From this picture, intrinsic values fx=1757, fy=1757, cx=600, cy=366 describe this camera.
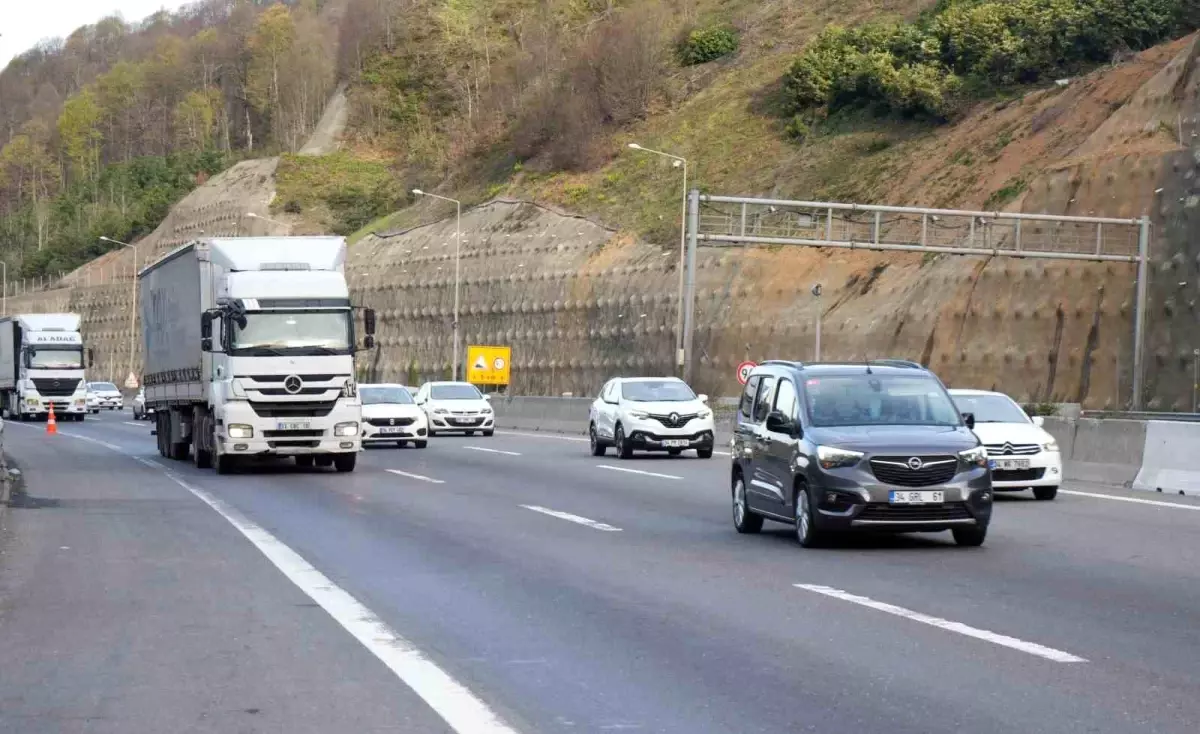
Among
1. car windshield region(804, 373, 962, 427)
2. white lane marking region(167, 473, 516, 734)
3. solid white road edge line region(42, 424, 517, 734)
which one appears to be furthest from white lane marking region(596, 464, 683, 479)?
white lane marking region(167, 473, 516, 734)

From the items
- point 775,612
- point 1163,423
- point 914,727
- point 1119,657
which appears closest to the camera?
point 914,727

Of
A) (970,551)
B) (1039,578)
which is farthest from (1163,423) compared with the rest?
(1039,578)

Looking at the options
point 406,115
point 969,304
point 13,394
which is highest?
point 406,115

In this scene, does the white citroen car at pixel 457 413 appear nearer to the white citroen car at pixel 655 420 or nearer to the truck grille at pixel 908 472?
the white citroen car at pixel 655 420

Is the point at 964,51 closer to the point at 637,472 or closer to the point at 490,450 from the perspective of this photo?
the point at 490,450

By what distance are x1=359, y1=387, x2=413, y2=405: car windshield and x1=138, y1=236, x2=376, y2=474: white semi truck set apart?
10.2m

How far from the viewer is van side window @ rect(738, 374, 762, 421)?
17.4 meters

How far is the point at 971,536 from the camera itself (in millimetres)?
15586

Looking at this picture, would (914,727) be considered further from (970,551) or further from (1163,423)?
(1163,423)

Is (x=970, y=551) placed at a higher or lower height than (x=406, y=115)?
lower

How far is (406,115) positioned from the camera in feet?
442

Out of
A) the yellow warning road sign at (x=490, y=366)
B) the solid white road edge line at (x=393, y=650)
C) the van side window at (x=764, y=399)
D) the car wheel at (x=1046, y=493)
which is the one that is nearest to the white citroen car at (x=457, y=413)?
the car wheel at (x=1046, y=493)

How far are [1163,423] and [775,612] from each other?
14.2 m

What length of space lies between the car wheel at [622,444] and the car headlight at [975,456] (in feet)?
61.4
